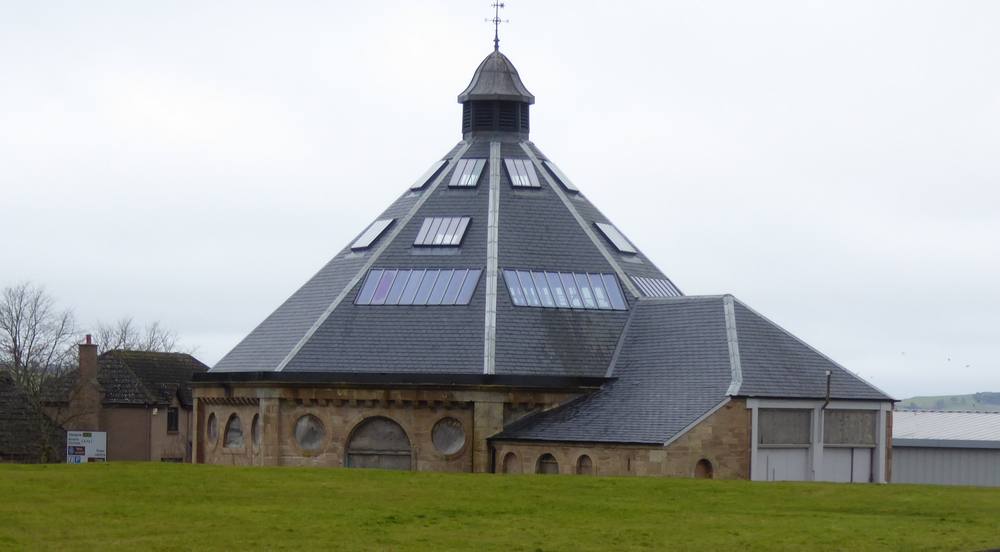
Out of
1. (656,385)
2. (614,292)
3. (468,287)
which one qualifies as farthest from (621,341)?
(468,287)

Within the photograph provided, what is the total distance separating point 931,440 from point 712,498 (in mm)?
41298

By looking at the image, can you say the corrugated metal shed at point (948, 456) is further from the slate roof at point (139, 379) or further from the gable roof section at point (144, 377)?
the gable roof section at point (144, 377)

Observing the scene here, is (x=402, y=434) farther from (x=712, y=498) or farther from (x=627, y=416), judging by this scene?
(x=712, y=498)

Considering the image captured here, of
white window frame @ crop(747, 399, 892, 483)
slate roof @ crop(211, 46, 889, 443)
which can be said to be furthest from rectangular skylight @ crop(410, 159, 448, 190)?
white window frame @ crop(747, 399, 892, 483)

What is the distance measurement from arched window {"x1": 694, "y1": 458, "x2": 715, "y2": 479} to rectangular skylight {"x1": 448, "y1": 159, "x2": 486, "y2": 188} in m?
19.3

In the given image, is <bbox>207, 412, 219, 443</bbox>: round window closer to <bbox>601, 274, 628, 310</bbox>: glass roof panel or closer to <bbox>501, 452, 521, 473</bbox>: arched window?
<bbox>501, 452, 521, 473</bbox>: arched window

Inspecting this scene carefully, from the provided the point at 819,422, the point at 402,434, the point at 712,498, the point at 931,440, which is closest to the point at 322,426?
the point at 402,434

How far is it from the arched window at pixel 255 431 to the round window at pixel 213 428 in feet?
9.55

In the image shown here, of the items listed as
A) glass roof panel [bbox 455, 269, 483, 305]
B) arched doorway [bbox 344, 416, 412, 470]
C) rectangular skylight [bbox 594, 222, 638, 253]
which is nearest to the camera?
arched doorway [bbox 344, 416, 412, 470]

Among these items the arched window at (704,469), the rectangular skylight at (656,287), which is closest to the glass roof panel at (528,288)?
the rectangular skylight at (656,287)

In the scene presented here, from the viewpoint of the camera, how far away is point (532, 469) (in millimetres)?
67562

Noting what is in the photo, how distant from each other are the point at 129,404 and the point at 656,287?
136 feet

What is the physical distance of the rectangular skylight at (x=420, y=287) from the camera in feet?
243

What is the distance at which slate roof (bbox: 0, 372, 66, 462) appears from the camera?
96.8 m
